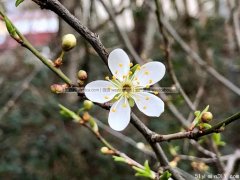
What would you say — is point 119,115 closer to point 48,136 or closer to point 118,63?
point 118,63

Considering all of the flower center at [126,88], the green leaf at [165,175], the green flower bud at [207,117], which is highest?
the flower center at [126,88]

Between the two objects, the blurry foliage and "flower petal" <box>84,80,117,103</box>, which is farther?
the blurry foliage

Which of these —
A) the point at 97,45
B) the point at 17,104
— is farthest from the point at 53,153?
the point at 97,45

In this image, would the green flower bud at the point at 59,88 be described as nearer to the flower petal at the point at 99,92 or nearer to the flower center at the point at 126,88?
the flower petal at the point at 99,92

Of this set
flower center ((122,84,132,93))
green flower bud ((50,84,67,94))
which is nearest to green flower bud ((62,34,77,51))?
green flower bud ((50,84,67,94))

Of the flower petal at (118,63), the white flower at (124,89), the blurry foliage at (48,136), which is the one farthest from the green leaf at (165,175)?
the blurry foliage at (48,136)

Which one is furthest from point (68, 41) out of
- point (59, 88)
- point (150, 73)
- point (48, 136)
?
point (48, 136)

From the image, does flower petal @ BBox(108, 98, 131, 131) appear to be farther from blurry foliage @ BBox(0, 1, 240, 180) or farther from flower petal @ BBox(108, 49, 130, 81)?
blurry foliage @ BBox(0, 1, 240, 180)

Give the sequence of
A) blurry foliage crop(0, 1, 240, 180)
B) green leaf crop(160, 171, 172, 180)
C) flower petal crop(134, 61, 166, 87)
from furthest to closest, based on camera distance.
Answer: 1. blurry foliage crop(0, 1, 240, 180)
2. flower petal crop(134, 61, 166, 87)
3. green leaf crop(160, 171, 172, 180)
